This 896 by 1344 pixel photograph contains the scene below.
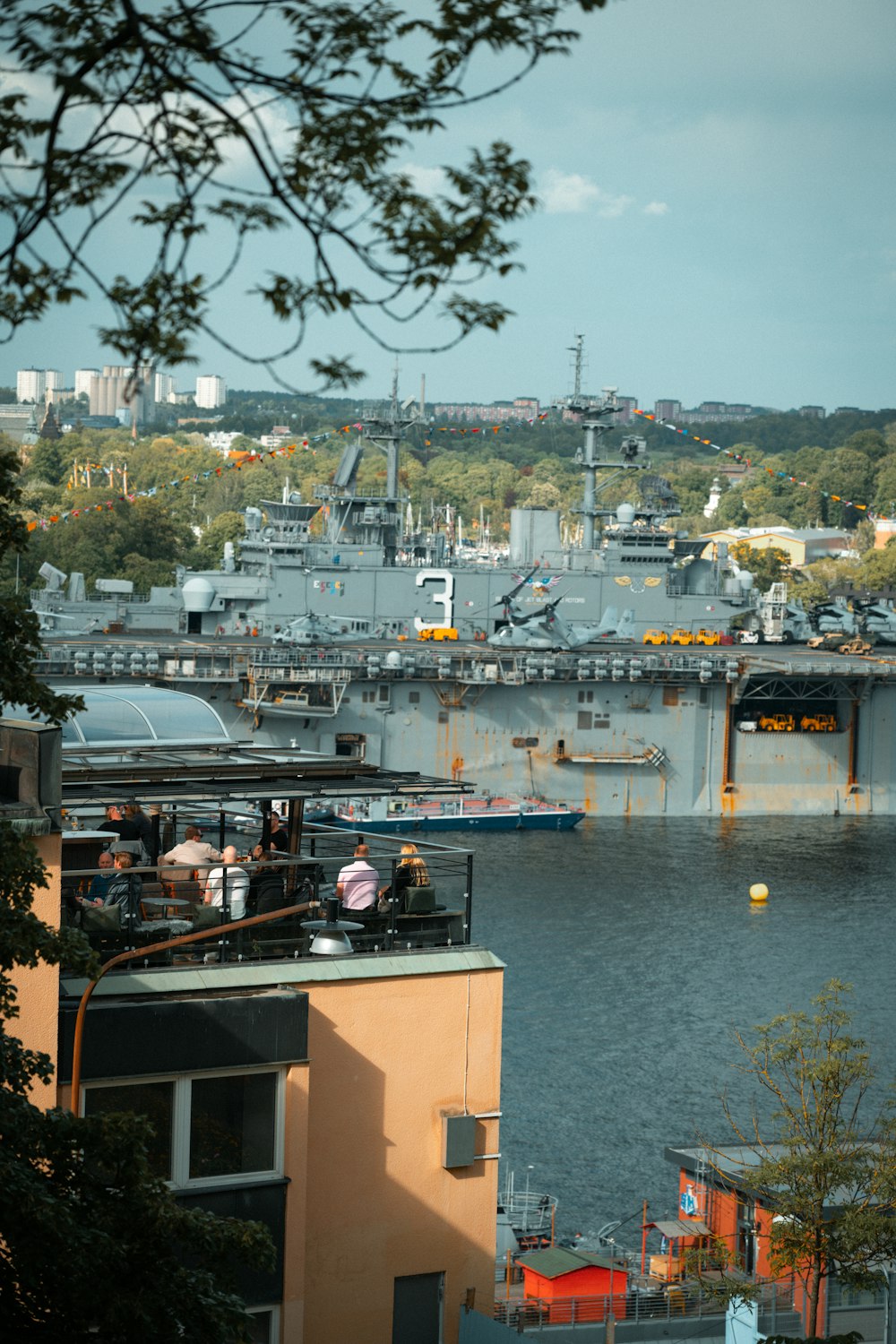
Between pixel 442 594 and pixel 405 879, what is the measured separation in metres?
51.6

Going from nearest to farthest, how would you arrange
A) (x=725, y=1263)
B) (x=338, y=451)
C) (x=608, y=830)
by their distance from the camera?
(x=725, y=1263) → (x=608, y=830) → (x=338, y=451)

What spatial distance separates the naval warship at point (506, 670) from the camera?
1955 inches

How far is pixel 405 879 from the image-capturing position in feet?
35.8

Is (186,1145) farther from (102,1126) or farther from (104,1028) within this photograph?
(102,1126)

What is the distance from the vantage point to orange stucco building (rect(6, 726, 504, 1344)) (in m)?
9.15

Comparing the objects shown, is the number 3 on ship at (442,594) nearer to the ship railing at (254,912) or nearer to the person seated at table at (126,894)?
the ship railing at (254,912)

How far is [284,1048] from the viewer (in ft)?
31.3

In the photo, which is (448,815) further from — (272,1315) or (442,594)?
(272,1315)

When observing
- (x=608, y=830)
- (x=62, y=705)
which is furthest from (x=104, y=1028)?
(x=608, y=830)

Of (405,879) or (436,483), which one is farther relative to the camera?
(436,483)

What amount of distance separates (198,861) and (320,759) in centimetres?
111

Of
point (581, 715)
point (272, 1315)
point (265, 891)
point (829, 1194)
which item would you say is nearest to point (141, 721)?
point (265, 891)

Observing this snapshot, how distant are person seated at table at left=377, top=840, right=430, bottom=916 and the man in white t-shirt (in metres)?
0.87

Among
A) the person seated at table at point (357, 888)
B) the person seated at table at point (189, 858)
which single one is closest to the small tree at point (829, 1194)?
the person seated at table at point (357, 888)
